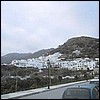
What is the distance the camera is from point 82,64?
72750 mm

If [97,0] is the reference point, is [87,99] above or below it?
below

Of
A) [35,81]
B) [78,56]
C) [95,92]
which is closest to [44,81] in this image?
[35,81]

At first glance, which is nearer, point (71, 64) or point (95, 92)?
point (95, 92)

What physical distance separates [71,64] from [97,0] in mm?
65407

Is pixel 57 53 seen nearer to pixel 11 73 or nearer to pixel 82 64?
pixel 82 64

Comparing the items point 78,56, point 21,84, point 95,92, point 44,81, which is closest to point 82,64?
point 78,56

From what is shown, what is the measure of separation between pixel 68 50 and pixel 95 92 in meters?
76.0

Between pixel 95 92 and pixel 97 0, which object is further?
pixel 95 92

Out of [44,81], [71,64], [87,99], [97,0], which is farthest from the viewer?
[71,64]

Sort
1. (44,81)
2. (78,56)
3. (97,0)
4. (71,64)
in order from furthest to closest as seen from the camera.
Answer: (78,56) < (71,64) < (44,81) < (97,0)

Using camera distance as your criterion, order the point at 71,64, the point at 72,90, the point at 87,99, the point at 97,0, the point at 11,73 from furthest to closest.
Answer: the point at 71,64 → the point at 11,73 → the point at 72,90 → the point at 87,99 → the point at 97,0

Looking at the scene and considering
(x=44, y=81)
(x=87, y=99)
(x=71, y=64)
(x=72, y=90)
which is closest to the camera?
(x=87, y=99)

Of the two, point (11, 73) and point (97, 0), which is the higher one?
point (97, 0)

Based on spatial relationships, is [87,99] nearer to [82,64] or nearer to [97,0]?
[97,0]
